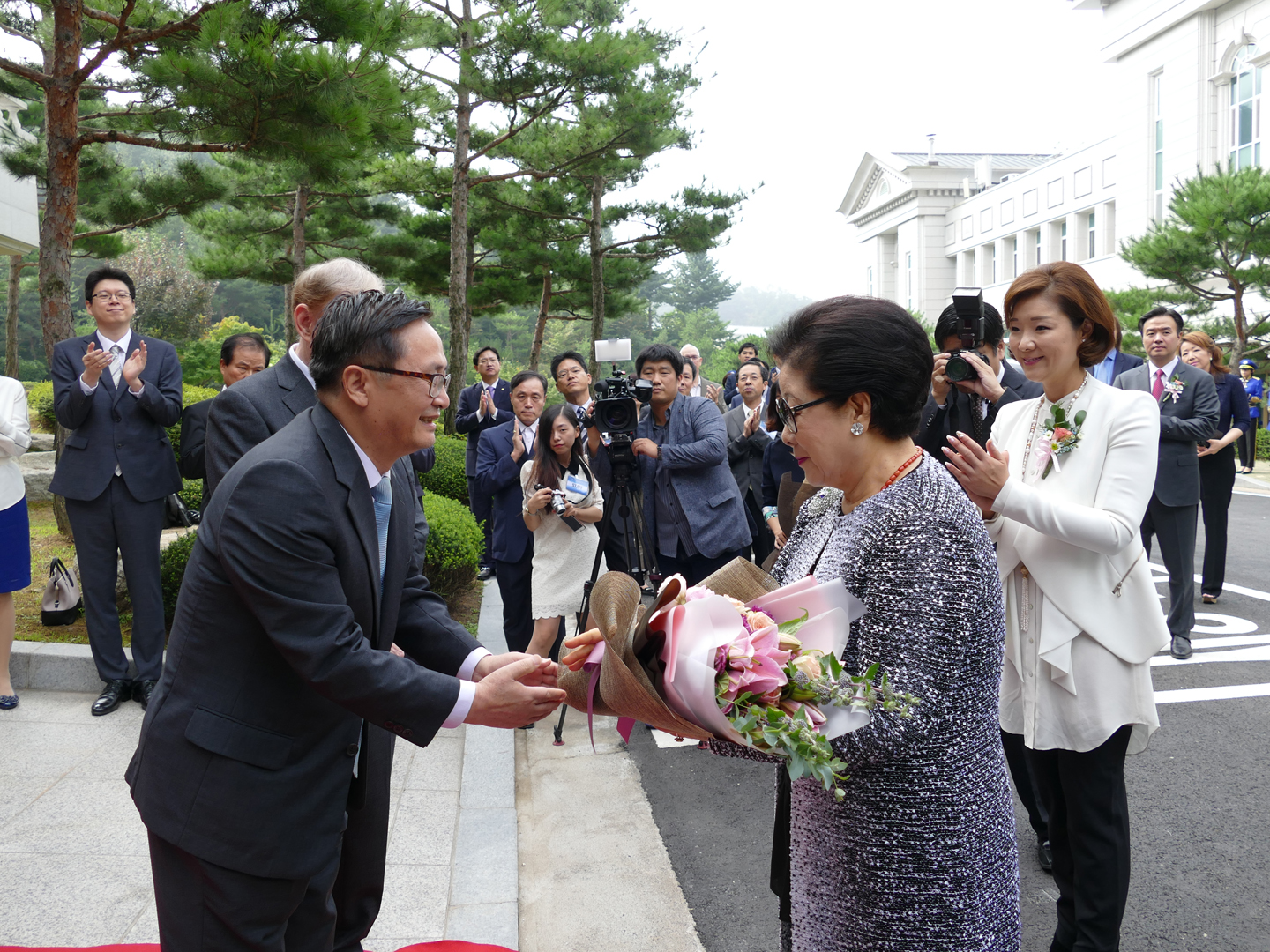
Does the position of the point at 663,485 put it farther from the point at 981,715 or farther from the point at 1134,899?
the point at 981,715

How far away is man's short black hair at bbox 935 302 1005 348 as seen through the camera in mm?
3633

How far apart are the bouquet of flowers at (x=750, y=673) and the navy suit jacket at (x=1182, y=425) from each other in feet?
16.6

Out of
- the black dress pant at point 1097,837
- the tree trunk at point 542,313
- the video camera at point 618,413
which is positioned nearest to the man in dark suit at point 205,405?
the video camera at point 618,413

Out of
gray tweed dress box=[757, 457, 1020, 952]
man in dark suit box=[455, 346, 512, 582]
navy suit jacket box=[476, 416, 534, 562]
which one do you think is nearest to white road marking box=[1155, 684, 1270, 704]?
navy suit jacket box=[476, 416, 534, 562]

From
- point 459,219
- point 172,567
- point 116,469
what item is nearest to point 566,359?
point 116,469

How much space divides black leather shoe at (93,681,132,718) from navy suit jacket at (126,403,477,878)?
3353mm

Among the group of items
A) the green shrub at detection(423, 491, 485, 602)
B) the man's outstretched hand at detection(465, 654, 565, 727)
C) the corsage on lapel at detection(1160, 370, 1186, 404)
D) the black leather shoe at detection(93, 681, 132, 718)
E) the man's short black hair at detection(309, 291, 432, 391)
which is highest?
the corsage on lapel at detection(1160, 370, 1186, 404)

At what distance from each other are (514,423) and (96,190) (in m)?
10.2

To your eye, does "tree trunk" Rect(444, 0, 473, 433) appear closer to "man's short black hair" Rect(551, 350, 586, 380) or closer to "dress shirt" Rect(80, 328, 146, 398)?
"man's short black hair" Rect(551, 350, 586, 380)

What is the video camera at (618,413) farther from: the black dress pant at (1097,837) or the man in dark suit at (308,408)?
the black dress pant at (1097,837)

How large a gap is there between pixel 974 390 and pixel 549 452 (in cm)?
238

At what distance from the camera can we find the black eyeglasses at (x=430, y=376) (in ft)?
6.38

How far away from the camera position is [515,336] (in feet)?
207

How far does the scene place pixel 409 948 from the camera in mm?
2949
